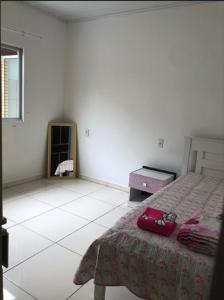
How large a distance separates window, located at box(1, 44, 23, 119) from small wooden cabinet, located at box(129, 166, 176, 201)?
1807 millimetres

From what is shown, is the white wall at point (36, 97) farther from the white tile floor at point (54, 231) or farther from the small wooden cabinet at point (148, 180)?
the small wooden cabinet at point (148, 180)

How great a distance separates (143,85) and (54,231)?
211 centimetres

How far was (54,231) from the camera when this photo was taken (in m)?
2.45

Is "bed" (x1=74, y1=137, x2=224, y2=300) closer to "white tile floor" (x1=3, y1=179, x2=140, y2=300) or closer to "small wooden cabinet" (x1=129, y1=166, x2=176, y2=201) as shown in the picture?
"white tile floor" (x1=3, y1=179, x2=140, y2=300)

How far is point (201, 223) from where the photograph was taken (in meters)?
1.53

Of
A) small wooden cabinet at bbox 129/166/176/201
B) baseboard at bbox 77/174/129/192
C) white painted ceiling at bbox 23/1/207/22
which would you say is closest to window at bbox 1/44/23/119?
baseboard at bbox 77/174/129/192

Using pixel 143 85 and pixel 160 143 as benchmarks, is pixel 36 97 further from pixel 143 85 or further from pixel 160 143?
pixel 160 143

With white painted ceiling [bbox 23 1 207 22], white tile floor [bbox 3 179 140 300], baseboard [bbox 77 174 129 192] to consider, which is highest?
white painted ceiling [bbox 23 1 207 22]

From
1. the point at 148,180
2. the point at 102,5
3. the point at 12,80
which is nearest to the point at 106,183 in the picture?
the point at 148,180

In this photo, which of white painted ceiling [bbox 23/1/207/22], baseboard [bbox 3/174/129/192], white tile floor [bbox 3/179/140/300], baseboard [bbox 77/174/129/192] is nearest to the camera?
white painted ceiling [bbox 23/1/207/22]

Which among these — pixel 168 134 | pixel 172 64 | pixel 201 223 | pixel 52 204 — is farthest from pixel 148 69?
pixel 201 223

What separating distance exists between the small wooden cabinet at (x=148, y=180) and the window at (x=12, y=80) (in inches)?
71.1

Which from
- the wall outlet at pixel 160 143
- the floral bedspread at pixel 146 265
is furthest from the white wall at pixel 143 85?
the floral bedspread at pixel 146 265

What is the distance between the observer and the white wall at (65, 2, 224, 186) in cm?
295
